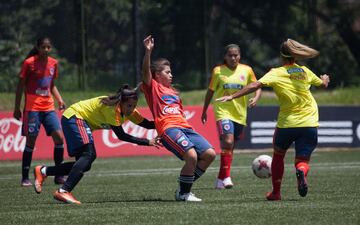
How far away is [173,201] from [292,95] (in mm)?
1770

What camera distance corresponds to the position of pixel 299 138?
428 inches

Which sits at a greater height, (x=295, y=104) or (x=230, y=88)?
(x=295, y=104)

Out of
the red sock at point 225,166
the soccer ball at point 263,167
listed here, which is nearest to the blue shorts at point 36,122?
the red sock at point 225,166

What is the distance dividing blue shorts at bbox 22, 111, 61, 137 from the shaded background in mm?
8965

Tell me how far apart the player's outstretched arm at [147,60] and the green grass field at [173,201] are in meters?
1.37

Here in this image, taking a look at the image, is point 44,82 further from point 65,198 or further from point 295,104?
point 295,104

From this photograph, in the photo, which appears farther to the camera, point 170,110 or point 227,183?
point 227,183

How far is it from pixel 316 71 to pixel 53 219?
17.8 m

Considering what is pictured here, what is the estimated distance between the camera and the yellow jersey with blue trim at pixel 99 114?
11.1 meters

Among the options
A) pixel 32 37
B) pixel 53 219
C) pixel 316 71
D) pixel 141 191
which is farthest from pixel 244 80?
pixel 316 71

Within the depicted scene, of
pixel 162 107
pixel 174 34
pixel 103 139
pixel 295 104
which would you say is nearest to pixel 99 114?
pixel 162 107

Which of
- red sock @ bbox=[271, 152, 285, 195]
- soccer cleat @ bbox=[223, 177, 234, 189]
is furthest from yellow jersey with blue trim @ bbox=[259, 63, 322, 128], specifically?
soccer cleat @ bbox=[223, 177, 234, 189]

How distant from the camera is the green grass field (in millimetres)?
9188

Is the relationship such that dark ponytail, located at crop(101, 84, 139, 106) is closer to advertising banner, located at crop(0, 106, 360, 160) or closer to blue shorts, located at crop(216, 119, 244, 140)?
blue shorts, located at crop(216, 119, 244, 140)
